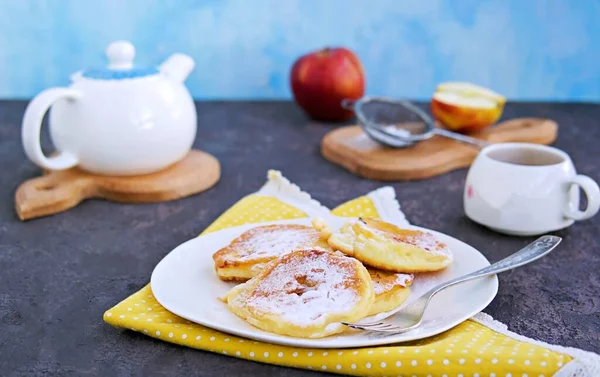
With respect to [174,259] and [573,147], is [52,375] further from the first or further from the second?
[573,147]

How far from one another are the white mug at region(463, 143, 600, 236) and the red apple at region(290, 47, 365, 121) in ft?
2.16

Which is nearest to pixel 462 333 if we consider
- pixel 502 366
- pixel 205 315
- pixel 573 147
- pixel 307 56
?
pixel 502 366

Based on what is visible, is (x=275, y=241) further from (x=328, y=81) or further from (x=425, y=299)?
(x=328, y=81)

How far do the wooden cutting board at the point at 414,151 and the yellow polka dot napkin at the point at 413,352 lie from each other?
0.60 m

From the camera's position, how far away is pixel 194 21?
76.7 inches

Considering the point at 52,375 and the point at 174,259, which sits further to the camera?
the point at 174,259

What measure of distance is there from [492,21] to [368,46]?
325 mm

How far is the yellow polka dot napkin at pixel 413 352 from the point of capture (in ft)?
2.49

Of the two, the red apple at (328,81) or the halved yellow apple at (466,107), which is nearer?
the halved yellow apple at (466,107)

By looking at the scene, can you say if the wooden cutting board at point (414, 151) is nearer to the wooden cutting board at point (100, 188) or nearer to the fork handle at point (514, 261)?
the wooden cutting board at point (100, 188)

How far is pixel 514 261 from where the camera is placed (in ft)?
3.10

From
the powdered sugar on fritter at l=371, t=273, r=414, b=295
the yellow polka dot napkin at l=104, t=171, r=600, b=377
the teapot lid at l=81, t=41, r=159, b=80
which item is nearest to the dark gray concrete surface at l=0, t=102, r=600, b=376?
the yellow polka dot napkin at l=104, t=171, r=600, b=377

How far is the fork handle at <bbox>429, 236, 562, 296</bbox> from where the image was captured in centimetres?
90

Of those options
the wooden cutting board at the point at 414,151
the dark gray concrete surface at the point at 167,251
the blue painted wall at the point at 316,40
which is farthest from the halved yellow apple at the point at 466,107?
the blue painted wall at the point at 316,40
